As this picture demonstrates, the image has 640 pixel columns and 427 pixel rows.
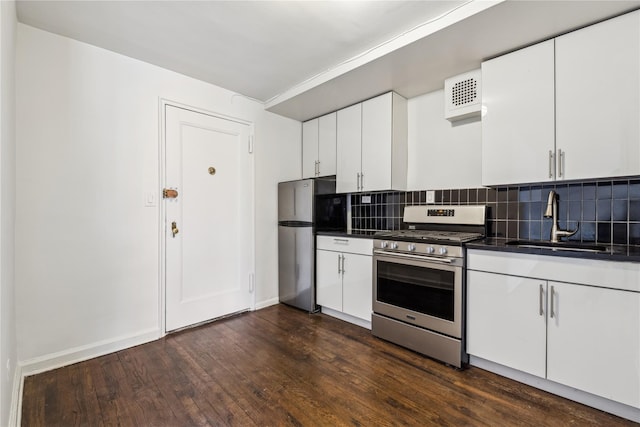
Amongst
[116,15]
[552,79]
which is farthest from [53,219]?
[552,79]

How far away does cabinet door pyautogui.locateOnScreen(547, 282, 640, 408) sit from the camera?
5.10 ft

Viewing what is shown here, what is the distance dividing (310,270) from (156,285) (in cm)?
148

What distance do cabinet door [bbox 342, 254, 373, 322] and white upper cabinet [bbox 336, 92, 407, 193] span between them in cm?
75

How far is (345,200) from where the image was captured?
12.0 feet

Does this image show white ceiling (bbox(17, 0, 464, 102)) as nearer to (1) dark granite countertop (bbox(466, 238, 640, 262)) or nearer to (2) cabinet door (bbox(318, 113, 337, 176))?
(2) cabinet door (bbox(318, 113, 337, 176))

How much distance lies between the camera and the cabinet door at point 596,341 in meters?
1.55

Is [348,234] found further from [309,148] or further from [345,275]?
[309,148]

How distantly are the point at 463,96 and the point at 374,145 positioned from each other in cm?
88

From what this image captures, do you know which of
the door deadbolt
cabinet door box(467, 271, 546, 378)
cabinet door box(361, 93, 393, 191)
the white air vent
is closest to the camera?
cabinet door box(467, 271, 546, 378)

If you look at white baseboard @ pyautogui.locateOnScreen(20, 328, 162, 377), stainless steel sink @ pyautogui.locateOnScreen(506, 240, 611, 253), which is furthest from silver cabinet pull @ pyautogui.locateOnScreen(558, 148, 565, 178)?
white baseboard @ pyautogui.locateOnScreen(20, 328, 162, 377)

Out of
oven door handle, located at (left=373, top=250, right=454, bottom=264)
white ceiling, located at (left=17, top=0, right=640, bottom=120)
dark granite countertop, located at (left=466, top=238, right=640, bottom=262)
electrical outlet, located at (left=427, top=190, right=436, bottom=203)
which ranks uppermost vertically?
white ceiling, located at (left=17, top=0, right=640, bottom=120)

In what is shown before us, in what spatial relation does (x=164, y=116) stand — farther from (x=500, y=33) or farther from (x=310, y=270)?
(x=500, y=33)

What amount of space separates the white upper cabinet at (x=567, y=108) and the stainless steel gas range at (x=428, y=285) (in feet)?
1.75

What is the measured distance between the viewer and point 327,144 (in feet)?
11.5
